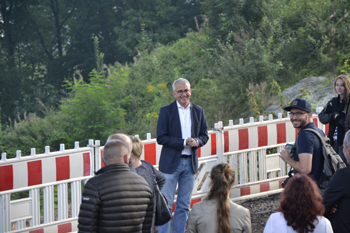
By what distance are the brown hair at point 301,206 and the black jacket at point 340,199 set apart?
51 centimetres

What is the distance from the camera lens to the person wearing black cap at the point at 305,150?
4297mm

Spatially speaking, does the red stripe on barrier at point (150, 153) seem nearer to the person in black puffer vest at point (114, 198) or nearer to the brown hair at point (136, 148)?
the brown hair at point (136, 148)

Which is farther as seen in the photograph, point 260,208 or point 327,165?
point 260,208

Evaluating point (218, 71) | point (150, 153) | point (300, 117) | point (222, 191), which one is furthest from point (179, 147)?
point (218, 71)

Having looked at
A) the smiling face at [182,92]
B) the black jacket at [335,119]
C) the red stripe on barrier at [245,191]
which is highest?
the smiling face at [182,92]

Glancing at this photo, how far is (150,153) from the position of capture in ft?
21.9

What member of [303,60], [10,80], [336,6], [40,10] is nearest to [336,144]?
[303,60]

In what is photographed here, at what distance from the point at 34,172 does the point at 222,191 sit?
312 centimetres

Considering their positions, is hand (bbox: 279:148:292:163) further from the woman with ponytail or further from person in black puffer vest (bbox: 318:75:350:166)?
person in black puffer vest (bbox: 318:75:350:166)

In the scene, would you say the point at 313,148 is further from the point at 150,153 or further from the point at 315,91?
the point at 315,91

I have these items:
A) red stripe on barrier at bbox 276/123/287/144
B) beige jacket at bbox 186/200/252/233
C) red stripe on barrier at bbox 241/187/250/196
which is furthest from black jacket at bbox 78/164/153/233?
red stripe on barrier at bbox 276/123/287/144

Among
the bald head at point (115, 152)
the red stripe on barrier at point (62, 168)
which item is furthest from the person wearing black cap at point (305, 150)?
the red stripe on barrier at point (62, 168)

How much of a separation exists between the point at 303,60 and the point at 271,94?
2.32m

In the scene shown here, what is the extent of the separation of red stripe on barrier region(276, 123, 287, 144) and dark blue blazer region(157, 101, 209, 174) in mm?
2492
